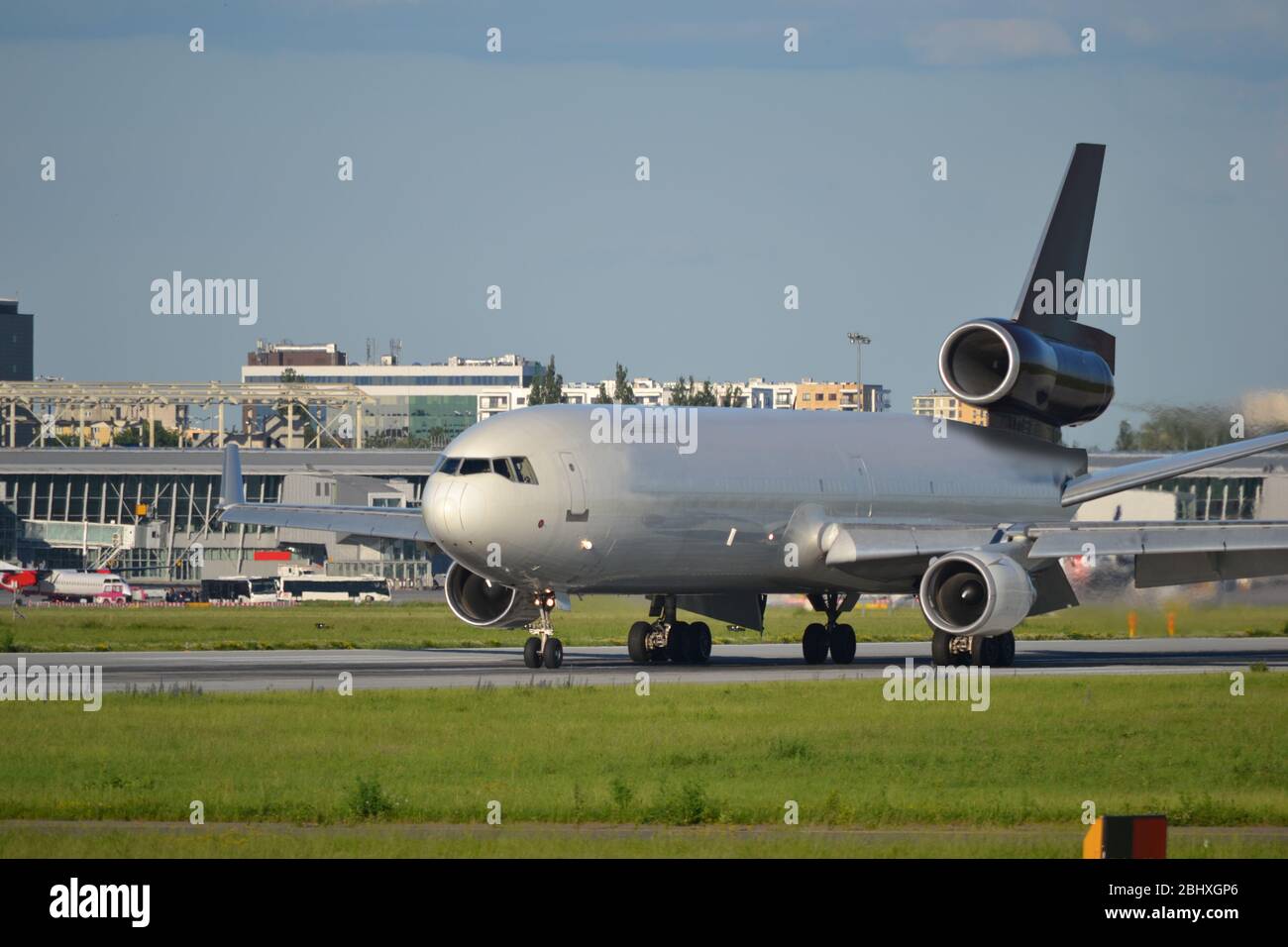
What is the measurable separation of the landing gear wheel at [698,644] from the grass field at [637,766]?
10.0 metres

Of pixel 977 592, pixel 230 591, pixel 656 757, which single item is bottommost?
pixel 656 757

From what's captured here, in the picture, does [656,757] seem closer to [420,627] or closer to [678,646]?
[678,646]

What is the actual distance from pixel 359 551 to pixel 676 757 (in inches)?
4323

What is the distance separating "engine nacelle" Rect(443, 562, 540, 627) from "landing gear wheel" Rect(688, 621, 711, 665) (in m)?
4.17

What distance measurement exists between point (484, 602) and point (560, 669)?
2823 millimetres

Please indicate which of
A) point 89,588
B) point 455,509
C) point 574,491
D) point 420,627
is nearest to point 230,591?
point 89,588

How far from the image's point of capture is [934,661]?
41.4 metres

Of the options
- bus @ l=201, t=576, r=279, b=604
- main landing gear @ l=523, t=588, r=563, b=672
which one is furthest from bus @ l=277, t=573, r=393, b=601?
main landing gear @ l=523, t=588, r=563, b=672

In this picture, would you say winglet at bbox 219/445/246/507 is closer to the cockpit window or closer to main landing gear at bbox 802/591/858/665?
the cockpit window

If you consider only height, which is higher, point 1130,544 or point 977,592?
point 1130,544

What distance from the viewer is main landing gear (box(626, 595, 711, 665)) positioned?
43.7m

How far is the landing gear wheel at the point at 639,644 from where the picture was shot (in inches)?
1718

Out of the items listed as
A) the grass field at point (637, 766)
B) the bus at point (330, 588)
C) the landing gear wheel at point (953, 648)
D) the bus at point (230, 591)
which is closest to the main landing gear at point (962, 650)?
the landing gear wheel at point (953, 648)

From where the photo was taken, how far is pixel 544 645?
39.4 m
